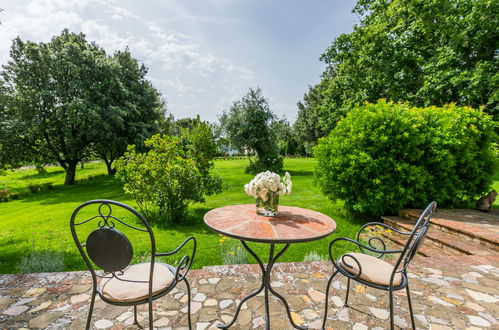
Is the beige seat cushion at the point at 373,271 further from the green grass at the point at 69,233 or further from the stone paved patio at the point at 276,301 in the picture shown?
the green grass at the point at 69,233

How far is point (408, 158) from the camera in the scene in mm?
5301

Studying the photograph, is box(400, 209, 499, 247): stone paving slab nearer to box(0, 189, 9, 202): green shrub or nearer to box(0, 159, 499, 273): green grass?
box(0, 159, 499, 273): green grass

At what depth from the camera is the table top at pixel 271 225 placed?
1.67 meters

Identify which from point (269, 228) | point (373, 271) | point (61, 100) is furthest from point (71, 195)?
point (373, 271)

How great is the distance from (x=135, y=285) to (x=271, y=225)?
44.6 inches

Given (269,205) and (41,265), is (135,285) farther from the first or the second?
(41,265)

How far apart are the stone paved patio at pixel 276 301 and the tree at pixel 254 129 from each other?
1367 centimetres

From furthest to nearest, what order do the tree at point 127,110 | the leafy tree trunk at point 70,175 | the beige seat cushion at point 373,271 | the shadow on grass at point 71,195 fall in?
the leafy tree trunk at point 70,175, the tree at point 127,110, the shadow on grass at point 71,195, the beige seat cushion at point 373,271

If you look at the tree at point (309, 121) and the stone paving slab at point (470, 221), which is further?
the tree at point (309, 121)

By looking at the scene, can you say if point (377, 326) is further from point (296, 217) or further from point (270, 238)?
point (270, 238)

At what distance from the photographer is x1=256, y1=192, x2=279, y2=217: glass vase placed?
6.97 ft

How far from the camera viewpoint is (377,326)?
207 centimetres

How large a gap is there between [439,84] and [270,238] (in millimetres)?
12450

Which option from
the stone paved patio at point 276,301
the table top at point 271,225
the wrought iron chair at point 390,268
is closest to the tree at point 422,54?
the stone paved patio at point 276,301
